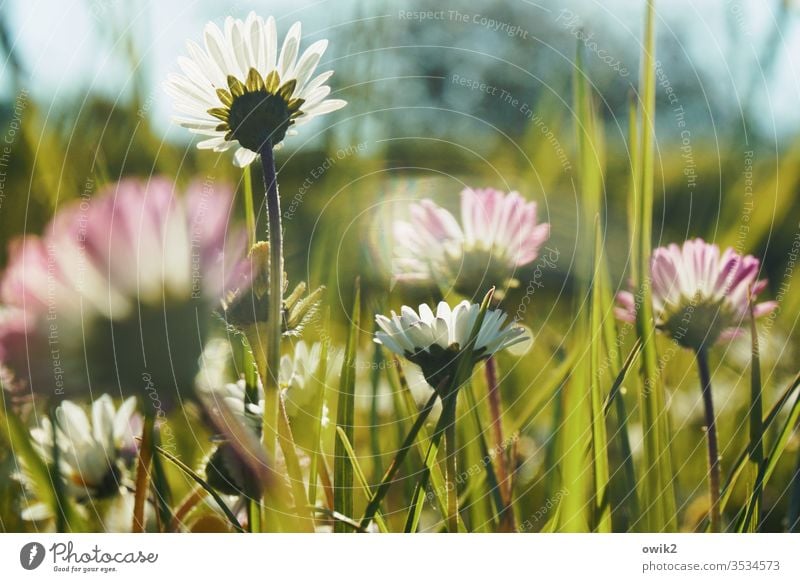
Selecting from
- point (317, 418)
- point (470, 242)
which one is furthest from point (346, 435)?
point (470, 242)

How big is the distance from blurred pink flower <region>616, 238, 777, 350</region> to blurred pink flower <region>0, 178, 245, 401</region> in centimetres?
22

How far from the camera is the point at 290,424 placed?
1.46 ft

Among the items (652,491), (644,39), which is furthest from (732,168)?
(652,491)

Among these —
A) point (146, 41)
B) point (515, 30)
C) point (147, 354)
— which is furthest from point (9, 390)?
point (515, 30)

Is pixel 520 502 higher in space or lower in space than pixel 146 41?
lower

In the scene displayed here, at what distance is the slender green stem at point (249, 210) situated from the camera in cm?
45

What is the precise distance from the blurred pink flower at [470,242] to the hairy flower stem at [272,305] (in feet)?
0.29

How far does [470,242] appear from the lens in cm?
47

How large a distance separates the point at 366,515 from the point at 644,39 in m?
0.30
